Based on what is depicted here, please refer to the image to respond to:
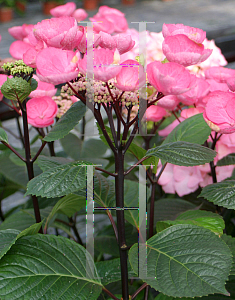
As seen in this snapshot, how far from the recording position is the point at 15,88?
29 centimetres

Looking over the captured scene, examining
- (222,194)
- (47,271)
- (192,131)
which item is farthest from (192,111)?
(47,271)

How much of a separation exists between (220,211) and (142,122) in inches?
8.2

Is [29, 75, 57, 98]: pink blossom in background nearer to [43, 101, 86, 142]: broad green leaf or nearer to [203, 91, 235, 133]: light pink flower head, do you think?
[43, 101, 86, 142]: broad green leaf

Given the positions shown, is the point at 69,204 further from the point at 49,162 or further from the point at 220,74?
the point at 220,74

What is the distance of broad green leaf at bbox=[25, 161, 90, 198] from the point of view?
0.86ft

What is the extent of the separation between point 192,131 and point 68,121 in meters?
0.16

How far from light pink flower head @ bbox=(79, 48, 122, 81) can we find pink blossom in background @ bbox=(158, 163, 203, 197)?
9.8 inches

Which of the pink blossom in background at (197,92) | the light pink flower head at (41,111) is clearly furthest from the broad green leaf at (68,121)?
the pink blossom in background at (197,92)

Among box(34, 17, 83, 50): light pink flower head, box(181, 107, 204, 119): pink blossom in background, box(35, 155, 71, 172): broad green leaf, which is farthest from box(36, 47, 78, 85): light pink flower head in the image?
box(181, 107, 204, 119): pink blossom in background

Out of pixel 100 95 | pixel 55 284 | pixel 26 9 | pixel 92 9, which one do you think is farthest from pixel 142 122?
pixel 26 9

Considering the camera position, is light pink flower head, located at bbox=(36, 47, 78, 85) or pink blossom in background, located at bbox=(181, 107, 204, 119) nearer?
light pink flower head, located at bbox=(36, 47, 78, 85)

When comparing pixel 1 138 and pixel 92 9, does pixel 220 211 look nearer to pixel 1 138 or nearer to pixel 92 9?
pixel 1 138

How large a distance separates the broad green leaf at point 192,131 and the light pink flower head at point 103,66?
173mm

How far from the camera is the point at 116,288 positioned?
0.46 m
